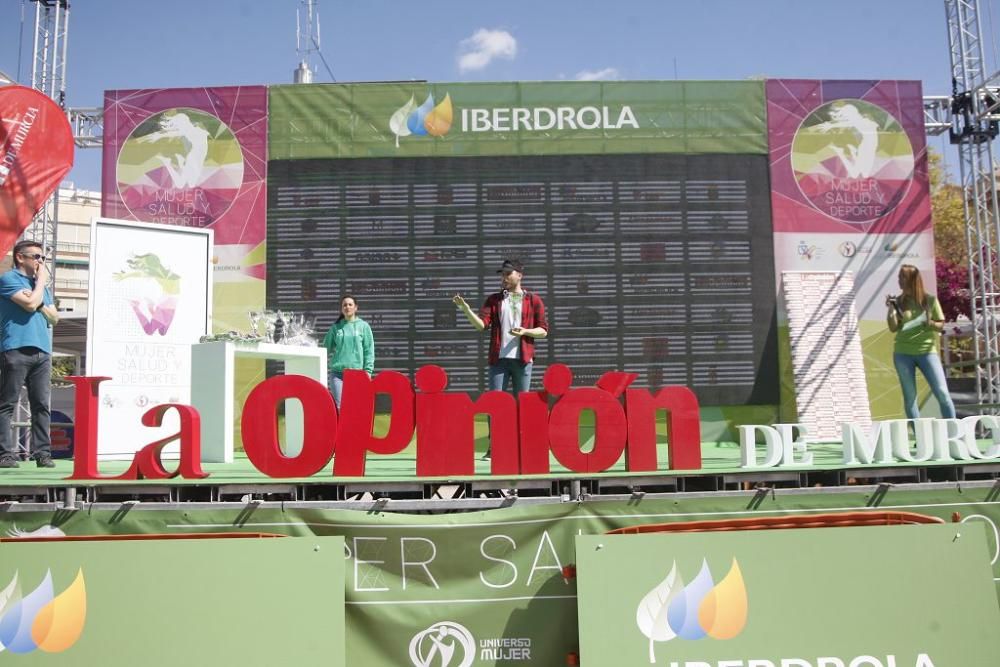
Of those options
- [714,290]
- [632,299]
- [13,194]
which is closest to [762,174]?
[714,290]

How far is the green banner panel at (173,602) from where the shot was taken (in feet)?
12.2

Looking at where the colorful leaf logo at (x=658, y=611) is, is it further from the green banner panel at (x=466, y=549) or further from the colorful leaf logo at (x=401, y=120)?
the colorful leaf logo at (x=401, y=120)

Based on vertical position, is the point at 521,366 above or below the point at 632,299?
below

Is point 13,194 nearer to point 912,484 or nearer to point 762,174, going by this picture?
point 912,484

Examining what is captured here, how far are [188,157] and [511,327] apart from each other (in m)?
5.92

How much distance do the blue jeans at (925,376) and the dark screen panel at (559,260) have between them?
2.56 m

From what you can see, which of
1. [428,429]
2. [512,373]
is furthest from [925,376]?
[428,429]

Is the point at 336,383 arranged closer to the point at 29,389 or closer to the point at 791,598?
the point at 29,389

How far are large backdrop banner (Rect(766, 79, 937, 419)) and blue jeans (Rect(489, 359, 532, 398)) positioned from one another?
474cm

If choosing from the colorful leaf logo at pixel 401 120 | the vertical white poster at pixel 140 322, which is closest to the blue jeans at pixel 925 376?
the colorful leaf logo at pixel 401 120

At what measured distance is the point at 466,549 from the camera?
4.38m

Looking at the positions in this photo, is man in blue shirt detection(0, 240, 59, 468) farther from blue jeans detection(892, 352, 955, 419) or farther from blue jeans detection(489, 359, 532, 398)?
blue jeans detection(892, 352, 955, 419)

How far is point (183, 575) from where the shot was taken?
150 inches

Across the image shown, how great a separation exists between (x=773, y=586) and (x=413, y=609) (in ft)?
6.22
